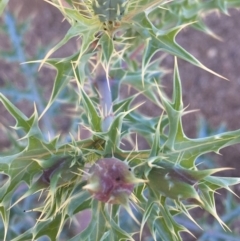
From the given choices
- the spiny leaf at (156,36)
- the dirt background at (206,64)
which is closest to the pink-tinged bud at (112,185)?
the spiny leaf at (156,36)

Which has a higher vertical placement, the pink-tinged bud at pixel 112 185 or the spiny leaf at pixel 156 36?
the spiny leaf at pixel 156 36

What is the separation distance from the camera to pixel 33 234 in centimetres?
71

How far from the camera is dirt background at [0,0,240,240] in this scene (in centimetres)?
192

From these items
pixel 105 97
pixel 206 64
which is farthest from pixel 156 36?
pixel 206 64

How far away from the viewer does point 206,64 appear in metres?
2.01

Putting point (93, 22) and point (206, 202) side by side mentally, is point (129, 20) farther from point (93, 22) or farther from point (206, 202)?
point (206, 202)

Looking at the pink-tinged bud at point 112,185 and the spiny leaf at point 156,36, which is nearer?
the pink-tinged bud at point 112,185

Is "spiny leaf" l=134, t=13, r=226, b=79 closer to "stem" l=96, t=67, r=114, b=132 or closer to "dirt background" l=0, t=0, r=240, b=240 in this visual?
"stem" l=96, t=67, r=114, b=132

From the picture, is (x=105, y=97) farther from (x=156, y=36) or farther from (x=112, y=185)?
(x=112, y=185)

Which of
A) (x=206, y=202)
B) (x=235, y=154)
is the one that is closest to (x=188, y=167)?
(x=206, y=202)

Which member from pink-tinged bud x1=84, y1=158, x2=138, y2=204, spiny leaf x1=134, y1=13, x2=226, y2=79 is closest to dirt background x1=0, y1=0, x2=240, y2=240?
spiny leaf x1=134, y1=13, x2=226, y2=79

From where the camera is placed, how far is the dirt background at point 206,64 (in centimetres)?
192

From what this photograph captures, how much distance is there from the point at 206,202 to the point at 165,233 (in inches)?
4.7

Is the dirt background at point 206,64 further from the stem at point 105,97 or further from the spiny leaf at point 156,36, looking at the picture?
the spiny leaf at point 156,36
